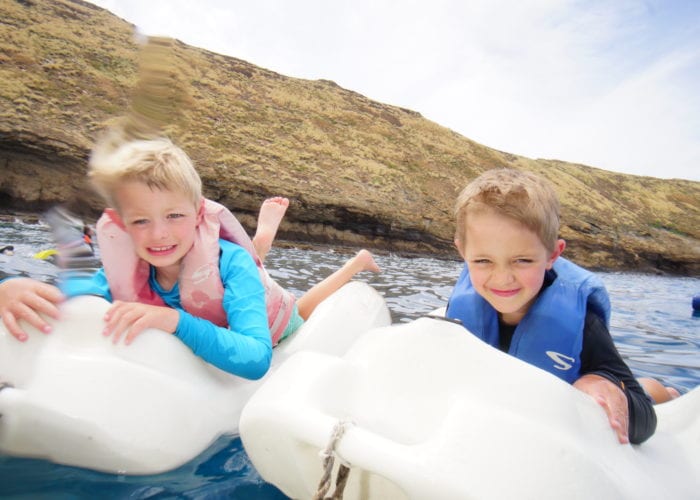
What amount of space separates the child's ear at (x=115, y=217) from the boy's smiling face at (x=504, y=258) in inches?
50.4

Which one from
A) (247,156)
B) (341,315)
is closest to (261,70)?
(247,156)

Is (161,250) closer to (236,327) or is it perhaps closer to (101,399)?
(236,327)

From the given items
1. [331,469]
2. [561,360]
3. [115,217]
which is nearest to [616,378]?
[561,360]

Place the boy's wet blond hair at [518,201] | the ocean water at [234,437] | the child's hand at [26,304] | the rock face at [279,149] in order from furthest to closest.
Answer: the rock face at [279,149] → the boy's wet blond hair at [518,201] → the child's hand at [26,304] → the ocean water at [234,437]

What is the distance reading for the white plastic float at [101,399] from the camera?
4.08ft

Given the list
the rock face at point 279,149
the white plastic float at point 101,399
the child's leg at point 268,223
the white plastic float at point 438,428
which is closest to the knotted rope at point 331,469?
the white plastic float at point 438,428

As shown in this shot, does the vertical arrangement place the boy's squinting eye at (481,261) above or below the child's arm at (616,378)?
above

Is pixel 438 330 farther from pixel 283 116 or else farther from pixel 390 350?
pixel 283 116

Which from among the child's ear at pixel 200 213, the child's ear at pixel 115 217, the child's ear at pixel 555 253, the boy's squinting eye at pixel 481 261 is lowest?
the child's ear at pixel 115 217

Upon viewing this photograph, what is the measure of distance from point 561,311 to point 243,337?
1.12m

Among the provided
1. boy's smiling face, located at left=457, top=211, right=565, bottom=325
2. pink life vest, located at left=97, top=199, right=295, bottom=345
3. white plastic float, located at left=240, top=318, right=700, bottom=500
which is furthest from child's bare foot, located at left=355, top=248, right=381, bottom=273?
white plastic float, located at left=240, top=318, right=700, bottom=500

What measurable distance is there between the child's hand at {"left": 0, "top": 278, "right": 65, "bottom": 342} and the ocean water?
1.19 ft

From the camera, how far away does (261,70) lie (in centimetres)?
2738

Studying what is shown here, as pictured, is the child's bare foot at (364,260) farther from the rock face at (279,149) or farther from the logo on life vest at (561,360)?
the rock face at (279,149)
